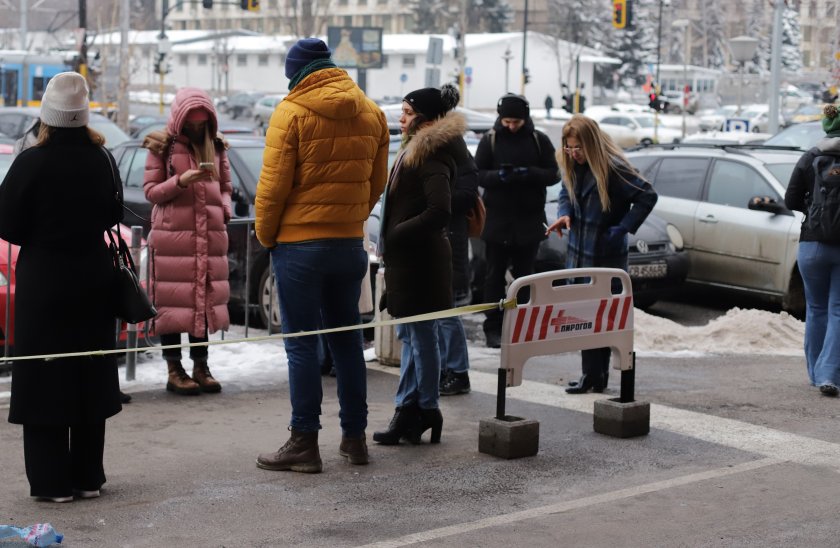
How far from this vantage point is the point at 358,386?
21.4 ft

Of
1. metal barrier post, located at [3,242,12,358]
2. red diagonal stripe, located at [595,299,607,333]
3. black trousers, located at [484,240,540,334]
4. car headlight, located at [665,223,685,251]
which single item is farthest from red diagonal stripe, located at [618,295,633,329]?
car headlight, located at [665,223,685,251]

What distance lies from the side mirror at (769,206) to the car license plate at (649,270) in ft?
3.37

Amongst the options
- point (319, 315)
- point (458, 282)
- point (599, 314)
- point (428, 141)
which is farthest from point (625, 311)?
point (319, 315)

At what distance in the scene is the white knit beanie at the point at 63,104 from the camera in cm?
572

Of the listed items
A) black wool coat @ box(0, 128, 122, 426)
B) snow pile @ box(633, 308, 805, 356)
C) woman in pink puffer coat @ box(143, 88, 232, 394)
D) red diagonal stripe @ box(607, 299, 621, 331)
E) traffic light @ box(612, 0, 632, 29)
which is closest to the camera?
black wool coat @ box(0, 128, 122, 426)

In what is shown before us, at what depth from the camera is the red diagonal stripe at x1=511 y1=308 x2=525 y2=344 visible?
675 centimetres

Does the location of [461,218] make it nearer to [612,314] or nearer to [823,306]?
[612,314]

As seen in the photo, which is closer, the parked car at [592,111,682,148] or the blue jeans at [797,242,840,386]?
the blue jeans at [797,242,840,386]

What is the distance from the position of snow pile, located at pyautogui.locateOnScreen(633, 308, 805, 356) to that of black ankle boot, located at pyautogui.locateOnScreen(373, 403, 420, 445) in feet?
12.1

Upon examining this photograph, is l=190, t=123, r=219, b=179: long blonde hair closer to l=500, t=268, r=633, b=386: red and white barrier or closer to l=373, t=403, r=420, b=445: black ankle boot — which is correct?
l=373, t=403, r=420, b=445: black ankle boot

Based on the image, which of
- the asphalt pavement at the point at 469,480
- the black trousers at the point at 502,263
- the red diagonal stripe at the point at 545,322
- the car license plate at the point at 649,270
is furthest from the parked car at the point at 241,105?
the red diagonal stripe at the point at 545,322

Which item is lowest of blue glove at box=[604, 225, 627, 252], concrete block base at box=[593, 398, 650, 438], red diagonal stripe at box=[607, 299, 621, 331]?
concrete block base at box=[593, 398, 650, 438]

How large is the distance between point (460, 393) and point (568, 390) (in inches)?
27.4

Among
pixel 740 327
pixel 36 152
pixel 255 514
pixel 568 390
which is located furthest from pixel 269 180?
pixel 740 327
